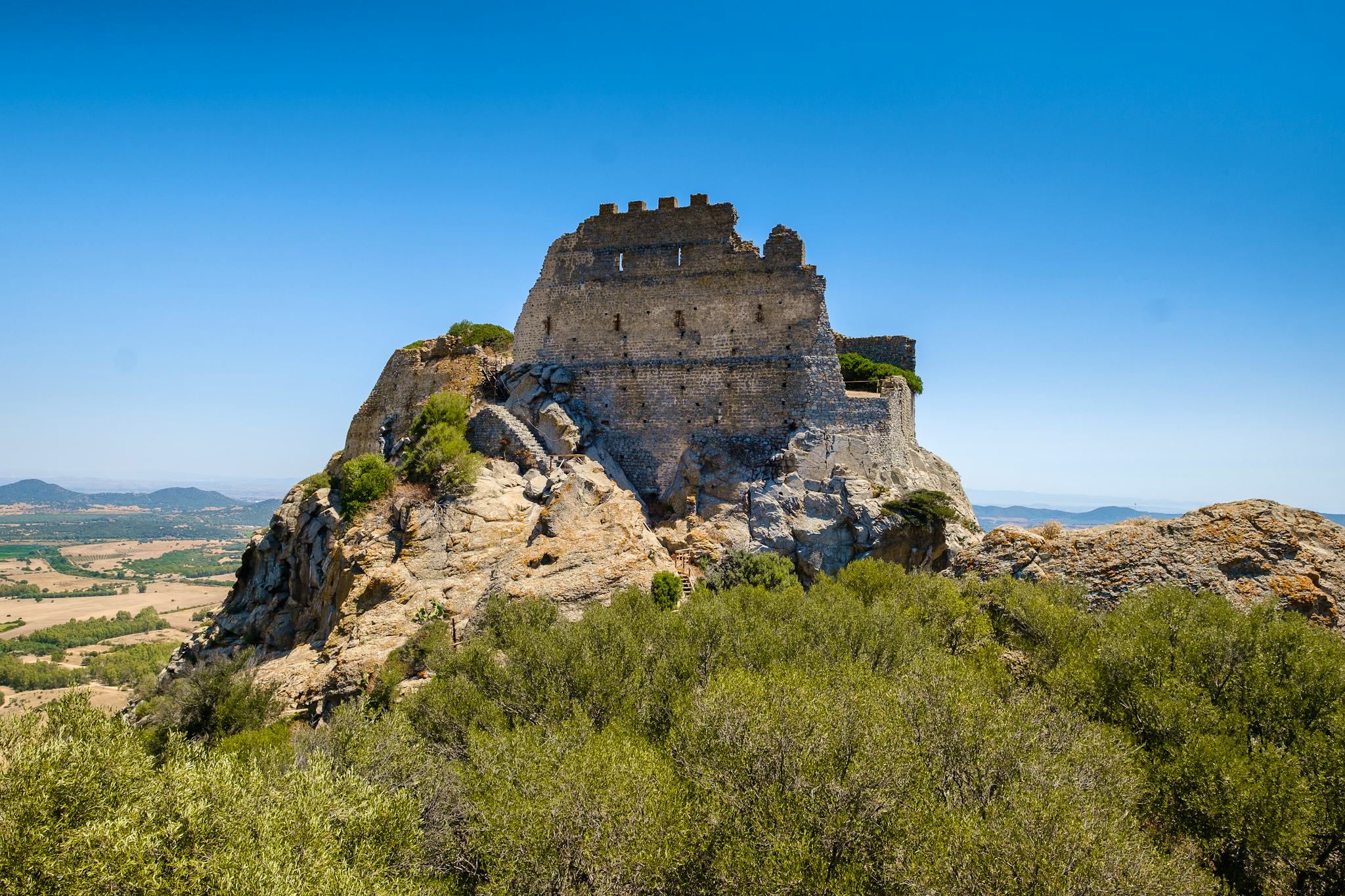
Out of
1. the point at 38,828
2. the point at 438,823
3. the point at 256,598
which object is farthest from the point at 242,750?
the point at 256,598

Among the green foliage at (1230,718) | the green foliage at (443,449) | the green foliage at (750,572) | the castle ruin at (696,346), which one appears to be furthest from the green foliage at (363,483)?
the green foliage at (1230,718)

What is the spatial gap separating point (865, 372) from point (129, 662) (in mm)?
86377

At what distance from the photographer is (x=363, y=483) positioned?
1116 inches

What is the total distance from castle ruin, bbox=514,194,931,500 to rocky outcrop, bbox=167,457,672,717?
3974 mm

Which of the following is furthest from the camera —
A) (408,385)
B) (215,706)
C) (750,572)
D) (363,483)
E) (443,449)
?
(408,385)

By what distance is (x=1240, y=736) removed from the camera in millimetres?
13164

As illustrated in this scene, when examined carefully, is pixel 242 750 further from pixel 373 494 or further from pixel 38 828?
pixel 373 494

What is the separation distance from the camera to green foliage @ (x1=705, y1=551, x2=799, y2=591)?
25.5 metres

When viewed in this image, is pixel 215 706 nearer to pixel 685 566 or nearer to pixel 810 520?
pixel 685 566

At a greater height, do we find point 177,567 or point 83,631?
point 83,631

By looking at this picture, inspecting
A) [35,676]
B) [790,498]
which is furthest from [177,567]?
[790,498]

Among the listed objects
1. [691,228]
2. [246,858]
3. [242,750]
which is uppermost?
[691,228]

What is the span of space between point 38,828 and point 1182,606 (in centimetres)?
2433

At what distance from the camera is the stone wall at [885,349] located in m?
36.1
